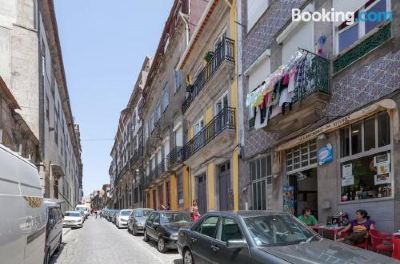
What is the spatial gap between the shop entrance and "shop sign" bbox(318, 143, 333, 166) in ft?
7.06

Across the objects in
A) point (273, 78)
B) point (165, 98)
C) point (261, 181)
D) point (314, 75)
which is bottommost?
point (261, 181)

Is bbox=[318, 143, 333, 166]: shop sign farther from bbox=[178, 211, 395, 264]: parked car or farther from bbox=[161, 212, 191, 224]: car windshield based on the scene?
bbox=[161, 212, 191, 224]: car windshield

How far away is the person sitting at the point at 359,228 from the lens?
29.4 ft

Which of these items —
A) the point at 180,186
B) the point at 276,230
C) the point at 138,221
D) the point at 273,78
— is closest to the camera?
the point at 276,230

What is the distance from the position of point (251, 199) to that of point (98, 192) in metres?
148

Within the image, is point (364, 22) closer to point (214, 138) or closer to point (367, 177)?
point (367, 177)

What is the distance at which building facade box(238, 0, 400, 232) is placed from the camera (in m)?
9.38

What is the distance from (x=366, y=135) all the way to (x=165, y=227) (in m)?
7.09

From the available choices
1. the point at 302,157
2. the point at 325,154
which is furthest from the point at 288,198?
the point at 325,154

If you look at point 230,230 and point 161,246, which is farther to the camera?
point 161,246

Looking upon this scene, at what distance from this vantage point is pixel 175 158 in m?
28.4

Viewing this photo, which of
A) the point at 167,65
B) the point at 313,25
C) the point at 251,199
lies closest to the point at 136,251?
the point at 251,199

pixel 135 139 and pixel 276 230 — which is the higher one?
pixel 135 139

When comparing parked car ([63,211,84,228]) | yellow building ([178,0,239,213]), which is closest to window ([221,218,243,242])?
yellow building ([178,0,239,213])
